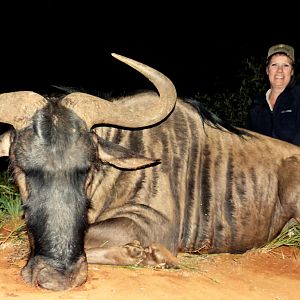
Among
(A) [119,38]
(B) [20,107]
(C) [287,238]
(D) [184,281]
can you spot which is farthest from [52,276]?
(A) [119,38]

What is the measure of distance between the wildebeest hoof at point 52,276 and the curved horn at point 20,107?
87cm

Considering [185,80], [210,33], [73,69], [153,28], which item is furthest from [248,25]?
[73,69]

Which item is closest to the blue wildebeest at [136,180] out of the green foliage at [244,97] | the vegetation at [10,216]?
the vegetation at [10,216]

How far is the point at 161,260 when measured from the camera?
3.87m

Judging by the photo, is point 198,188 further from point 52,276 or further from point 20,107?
point 52,276

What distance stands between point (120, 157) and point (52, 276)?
3.19ft

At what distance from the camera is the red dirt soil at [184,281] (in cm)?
316

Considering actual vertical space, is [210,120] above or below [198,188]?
above

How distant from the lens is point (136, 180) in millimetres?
4156

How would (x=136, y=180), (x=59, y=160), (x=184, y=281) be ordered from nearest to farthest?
(x=59, y=160) → (x=184, y=281) → (x=136, y=180)

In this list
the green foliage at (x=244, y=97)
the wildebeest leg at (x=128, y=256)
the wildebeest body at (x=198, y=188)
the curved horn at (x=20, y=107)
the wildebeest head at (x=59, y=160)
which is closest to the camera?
the wildebeest head at (x=59, y=160)

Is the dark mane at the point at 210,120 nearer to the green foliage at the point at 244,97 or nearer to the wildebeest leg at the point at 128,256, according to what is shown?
the wildebeest leg at the point at 128,256

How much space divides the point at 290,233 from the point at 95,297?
2.23 meters

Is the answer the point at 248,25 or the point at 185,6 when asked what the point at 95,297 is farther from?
the point at 185,6
